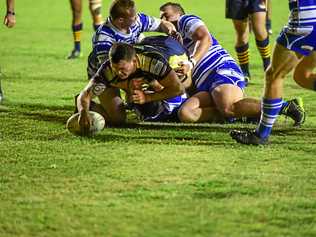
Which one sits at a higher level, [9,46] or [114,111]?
[114,111]

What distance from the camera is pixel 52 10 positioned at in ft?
77.0

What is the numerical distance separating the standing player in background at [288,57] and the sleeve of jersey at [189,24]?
143 centimetres

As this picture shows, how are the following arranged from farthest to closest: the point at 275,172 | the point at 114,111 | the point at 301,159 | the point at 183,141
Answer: the point at 114,111, the point at 183,141, the point at 301,159, the point at 275,172

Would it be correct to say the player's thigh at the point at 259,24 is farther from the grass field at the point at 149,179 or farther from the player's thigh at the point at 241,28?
the grass field at the point at 149,179

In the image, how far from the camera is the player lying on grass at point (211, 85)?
300 inches

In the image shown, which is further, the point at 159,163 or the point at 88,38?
the point at 88,38

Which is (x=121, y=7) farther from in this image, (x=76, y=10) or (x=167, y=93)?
(x=76, y=10)

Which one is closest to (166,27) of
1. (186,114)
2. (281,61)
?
(186,114)

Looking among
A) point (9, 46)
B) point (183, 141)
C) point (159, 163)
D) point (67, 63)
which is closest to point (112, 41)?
point (183, 141)

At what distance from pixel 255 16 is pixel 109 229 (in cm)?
587

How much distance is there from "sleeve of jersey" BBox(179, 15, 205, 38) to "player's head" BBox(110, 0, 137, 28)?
0.62 metres

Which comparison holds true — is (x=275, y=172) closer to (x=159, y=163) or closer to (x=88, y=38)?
(x=159, y=163)

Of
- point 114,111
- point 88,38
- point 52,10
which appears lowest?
point 52,10

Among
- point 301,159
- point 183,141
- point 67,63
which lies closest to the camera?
point 301,159
